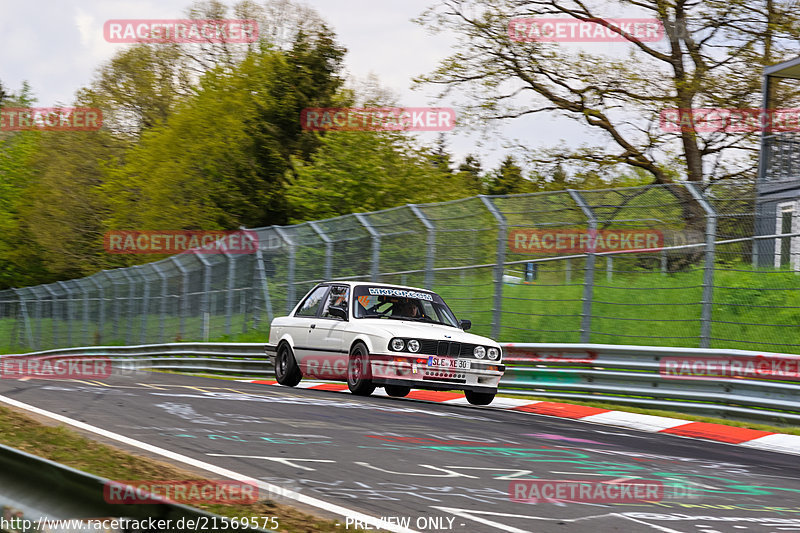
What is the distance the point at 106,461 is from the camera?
661 centimetres

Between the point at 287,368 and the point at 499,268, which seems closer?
the point at 287,368

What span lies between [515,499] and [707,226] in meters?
7.61

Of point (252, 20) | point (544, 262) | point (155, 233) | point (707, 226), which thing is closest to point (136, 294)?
point (155, 233)

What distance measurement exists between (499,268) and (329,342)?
321cm

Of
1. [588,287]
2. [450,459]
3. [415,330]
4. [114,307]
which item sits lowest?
[450,459]

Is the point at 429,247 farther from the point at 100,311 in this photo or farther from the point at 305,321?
the point at 100,311

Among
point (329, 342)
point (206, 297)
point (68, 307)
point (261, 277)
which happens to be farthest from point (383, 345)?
point (68, 307)

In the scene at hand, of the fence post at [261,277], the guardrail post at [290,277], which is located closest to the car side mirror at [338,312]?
the guardrail post at [290,277]

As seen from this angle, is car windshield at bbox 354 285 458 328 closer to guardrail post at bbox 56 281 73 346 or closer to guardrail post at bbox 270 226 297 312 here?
guardrail post at bbox 270 226 297 312

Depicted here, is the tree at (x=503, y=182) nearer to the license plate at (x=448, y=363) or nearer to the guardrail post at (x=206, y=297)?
the guardrail post at (x=206, y=297)

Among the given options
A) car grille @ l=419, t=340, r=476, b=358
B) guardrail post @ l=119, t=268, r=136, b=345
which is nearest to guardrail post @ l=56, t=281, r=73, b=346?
guardrail post @ l=119, t=268, r=136, b=345

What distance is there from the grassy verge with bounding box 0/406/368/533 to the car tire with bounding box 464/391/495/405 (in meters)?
6.07

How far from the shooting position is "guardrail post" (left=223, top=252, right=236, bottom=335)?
23.8 m

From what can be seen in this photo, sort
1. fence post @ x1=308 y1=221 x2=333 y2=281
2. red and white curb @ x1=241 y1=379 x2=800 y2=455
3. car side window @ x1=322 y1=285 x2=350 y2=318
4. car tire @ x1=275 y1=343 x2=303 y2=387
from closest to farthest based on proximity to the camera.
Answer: red and white curb @ x1=241 y1=379 x2=800 y2=455, car side window @ x1=322 y1=285 x2=350 y2=318, car tire @ x1=275 y1=343 x2=303 y2=387, fence post @ x1=308 y1=221 x2=333 y2=281
